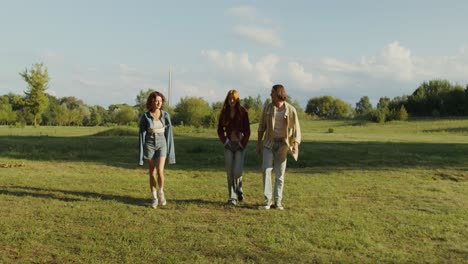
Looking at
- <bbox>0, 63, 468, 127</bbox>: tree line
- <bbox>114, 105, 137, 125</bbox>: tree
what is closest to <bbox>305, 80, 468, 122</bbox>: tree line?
<bbox>0, 63, 468, 127</bbox>: tree line

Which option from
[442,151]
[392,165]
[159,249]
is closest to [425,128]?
A: [442,151]

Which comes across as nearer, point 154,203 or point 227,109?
point 154,203

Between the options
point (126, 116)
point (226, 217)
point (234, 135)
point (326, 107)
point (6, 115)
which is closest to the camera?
point (226, 217)

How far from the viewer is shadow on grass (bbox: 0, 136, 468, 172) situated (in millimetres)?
14484

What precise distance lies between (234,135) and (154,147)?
61.9 inches

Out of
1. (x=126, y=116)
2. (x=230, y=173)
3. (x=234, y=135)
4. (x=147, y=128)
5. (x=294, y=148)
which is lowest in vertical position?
(x=230, y=173)

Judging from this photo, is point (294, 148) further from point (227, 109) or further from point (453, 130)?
point (453, 130)

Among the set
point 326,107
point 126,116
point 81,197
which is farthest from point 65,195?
point 326,107

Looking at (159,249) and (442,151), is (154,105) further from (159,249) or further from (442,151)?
(442,151)

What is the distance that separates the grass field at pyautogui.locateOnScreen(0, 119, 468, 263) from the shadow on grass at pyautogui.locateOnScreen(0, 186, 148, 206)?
0.07 ft

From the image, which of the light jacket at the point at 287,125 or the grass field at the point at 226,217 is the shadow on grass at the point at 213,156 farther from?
the light jacket at the point at 287,125

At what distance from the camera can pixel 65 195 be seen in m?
8.43

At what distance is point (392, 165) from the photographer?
14.3 meters

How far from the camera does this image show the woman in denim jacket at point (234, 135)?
8062 mm
